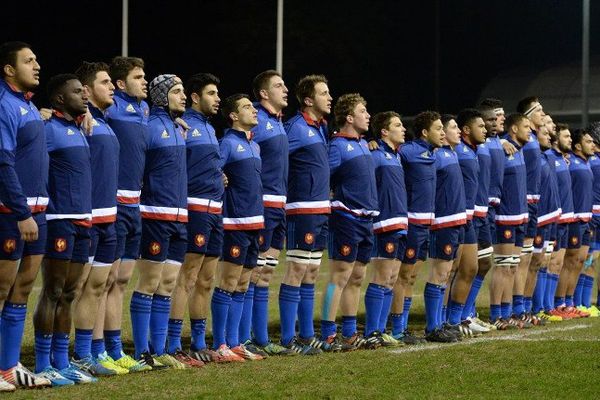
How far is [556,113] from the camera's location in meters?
26.7

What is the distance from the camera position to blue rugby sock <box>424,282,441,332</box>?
40.5ft

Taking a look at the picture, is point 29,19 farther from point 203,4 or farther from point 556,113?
point 556,113

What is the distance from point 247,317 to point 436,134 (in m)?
2.70

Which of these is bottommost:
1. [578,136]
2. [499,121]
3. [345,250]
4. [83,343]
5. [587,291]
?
[587,291]

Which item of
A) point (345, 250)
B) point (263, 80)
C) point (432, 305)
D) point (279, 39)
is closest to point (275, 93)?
point (263, 80)

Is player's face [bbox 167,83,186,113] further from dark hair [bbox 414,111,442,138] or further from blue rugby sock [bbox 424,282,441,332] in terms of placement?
blue rugby sock [bbox 424,282,441,332]

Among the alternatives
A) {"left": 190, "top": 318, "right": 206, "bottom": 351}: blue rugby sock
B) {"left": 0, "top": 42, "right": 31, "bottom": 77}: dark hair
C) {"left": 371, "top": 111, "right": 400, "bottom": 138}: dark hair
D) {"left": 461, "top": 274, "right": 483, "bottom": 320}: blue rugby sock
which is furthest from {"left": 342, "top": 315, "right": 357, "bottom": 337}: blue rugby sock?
{"left": 0, "top": 42, "right": 31, "bottom": 77}: dark hair

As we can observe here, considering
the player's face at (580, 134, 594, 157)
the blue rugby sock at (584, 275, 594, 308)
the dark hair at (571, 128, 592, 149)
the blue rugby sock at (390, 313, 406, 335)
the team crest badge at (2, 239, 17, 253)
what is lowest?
the blue rugby sock at (584, 275, 594, 308)

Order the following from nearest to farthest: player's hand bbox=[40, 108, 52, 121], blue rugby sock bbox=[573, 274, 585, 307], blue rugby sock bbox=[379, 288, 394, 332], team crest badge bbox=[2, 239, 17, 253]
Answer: team crest badge bbox=[2, 239, 17, 253]
player's hand bbox=[40, 108, 52, 121]
blue rugby sock bbox=[379, 288, 394, 332]
blue rugby sock bbox=[573, 274, 585, 307]

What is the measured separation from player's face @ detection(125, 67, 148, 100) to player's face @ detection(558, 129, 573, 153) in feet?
22.8

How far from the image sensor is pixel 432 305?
1238cm

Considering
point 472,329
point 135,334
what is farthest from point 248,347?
point 472,329

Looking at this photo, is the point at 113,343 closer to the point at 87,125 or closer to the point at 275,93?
the point at 87,125

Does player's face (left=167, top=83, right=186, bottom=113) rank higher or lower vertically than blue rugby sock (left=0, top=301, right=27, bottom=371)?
higher
